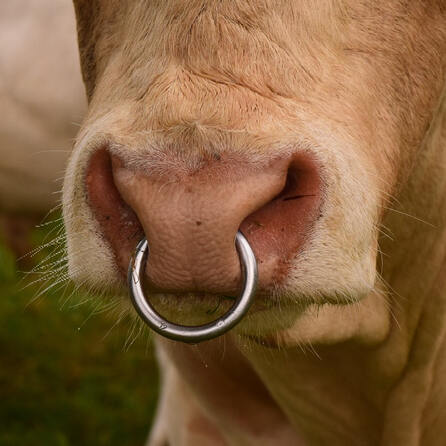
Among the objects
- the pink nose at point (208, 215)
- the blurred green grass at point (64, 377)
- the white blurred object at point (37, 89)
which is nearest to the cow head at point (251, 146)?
the pink nose at point (208, 215)

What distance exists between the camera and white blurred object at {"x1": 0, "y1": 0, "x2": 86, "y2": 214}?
14.1ft

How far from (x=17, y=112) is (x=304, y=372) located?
6.71 feet

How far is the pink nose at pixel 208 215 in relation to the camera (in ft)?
5.56

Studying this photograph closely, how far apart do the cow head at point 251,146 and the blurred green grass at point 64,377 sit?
2.66 meters

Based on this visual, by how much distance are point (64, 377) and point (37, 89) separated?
1.66 meters

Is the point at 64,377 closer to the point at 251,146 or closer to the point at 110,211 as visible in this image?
the point at 110,211

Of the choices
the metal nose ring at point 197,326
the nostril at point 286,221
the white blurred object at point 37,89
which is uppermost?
the nostril at point 286,221

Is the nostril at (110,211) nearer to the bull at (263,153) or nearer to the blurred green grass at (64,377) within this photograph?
the bull at (263,153)

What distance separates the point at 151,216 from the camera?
1703 millimetres

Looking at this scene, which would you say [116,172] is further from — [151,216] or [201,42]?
[201,42]

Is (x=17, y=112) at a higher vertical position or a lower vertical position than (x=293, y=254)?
lower

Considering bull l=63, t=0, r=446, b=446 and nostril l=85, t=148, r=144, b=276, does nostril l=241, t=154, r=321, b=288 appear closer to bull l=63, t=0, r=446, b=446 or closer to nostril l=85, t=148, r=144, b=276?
bull l=63, t=0, r=446, b=446

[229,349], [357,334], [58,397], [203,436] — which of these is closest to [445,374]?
[357,334]

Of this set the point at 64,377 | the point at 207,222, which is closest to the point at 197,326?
the point at 207,222
